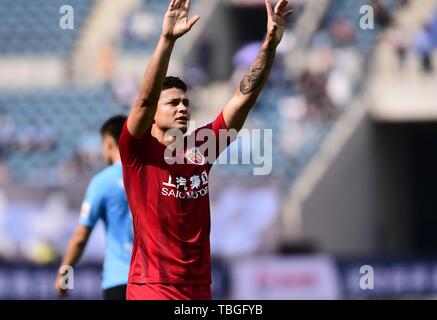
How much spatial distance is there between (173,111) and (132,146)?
1.17 ft

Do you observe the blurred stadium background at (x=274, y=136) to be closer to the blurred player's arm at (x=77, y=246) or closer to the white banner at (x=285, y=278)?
the white banner at (x=285, y=278)

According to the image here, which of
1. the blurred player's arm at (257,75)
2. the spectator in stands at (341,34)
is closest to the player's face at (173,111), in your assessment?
the blurred player's arm at (257,75)

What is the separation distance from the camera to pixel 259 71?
7.39 metres

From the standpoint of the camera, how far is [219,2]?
85.4 ft

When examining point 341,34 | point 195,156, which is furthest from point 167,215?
point 341,34

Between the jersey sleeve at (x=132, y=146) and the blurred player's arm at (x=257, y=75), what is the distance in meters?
0.69

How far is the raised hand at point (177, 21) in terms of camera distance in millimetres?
6570

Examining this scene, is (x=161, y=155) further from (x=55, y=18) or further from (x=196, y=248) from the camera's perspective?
(x=55, y=18)

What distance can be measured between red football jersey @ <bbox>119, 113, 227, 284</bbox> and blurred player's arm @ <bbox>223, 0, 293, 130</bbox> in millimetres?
554

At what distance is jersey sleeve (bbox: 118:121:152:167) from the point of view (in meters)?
6.78

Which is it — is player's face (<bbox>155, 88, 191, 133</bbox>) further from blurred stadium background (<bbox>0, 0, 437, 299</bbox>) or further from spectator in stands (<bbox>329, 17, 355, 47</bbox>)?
spectator in stands (<bbox>329, 17, 355, 47</bbox>)

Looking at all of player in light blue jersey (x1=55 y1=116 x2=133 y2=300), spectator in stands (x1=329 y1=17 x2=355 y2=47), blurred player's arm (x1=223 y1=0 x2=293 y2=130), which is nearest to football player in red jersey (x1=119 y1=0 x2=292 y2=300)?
blurred player's arm (x1=223 y1=0 x2=293 y2=130)

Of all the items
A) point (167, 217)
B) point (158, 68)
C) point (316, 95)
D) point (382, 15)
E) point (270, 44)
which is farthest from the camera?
point (382, 15)

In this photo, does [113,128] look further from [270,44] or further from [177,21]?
[177,21]
